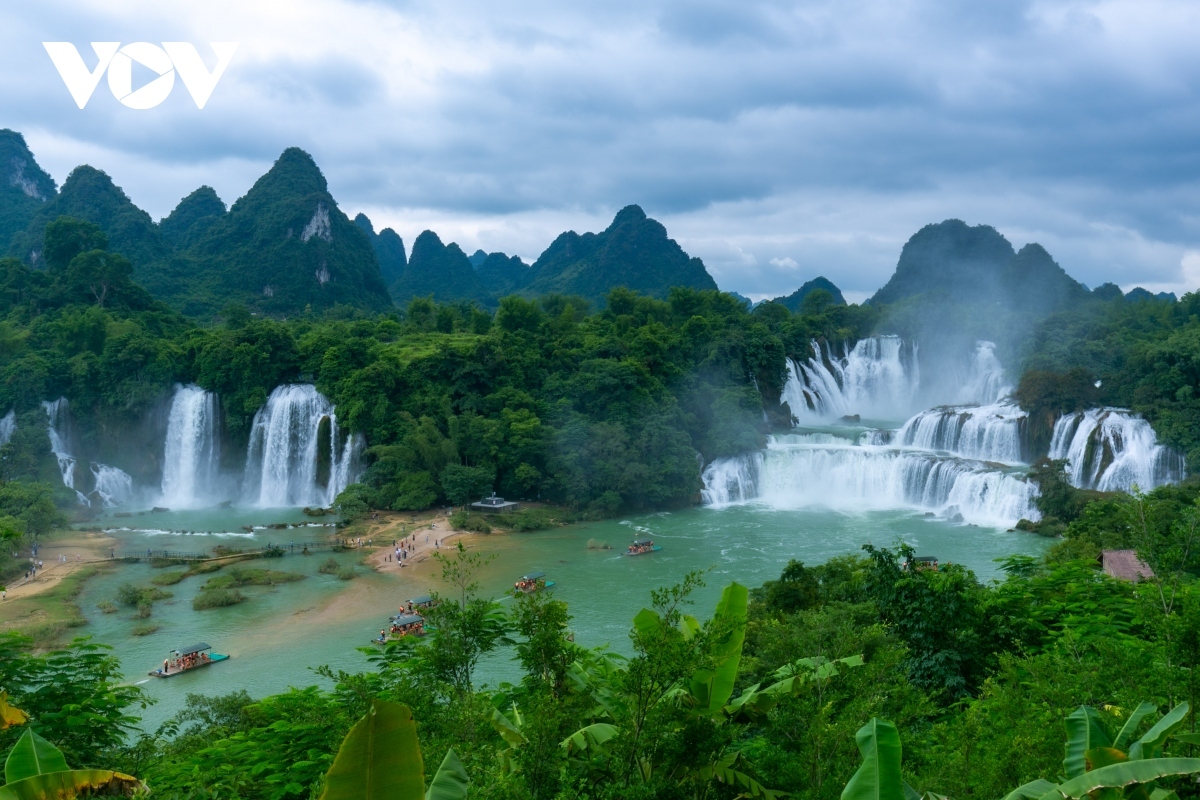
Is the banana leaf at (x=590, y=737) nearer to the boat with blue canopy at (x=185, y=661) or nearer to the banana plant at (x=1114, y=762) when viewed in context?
the banana plant at (x=1114, y=762)

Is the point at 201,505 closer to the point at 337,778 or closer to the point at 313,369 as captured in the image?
the point at 313,369

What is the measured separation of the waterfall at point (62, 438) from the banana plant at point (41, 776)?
993 inches

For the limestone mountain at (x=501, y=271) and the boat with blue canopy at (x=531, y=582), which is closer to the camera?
the boat with blue canopy at (x=531, y=582)

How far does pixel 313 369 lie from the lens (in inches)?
1070

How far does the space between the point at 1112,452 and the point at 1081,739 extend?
864 inches

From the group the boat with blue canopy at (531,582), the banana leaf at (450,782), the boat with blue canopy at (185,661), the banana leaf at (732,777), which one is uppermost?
the banana leaf at (450,782)

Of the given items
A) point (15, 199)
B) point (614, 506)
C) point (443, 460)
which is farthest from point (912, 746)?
point (15, 199)

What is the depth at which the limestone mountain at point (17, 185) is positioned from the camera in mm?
51812

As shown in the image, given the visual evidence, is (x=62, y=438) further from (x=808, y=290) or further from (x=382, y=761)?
(x=808, y=290)

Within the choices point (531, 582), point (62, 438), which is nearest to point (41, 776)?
point (531, 582)

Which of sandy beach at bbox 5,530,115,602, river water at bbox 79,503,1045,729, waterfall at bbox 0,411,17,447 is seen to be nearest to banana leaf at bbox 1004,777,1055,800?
river water at bbox 79,503,1045,729

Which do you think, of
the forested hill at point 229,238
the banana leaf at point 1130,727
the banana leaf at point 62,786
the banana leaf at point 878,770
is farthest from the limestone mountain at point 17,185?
the banana leaf at point 1130,727

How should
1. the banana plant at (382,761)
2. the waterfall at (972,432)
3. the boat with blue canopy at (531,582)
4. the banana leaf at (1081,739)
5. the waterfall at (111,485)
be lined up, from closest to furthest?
the banana plant at (382,761), the banana leaf at (1081,739), the boat with blue canopy at (531,582), the waterfall at (972,432), the waterfall at (111,485)

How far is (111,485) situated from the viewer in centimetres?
2538
